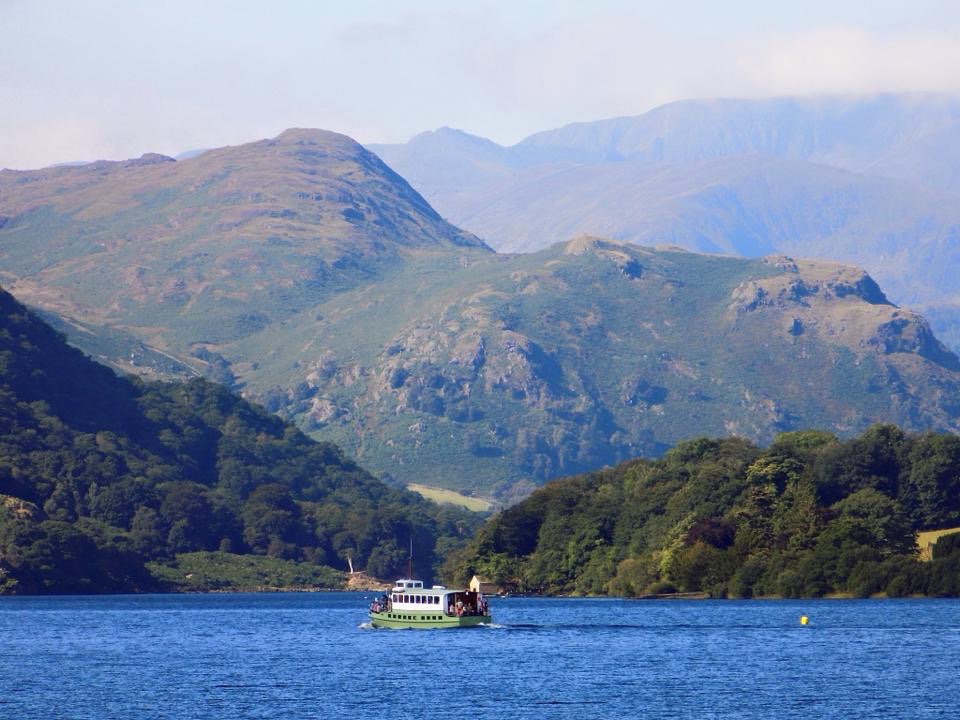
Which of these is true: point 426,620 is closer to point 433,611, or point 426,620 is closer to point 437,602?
point 433,611

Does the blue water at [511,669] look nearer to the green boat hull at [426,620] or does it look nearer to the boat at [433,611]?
the green boat hull at [426,620]

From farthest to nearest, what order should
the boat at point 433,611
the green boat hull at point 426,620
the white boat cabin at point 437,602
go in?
the white boat cabin at point 437,602, the boat at point 433,611, the green boat hull at point 426,620

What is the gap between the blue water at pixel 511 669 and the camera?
109 meters

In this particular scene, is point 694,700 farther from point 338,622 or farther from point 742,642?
point 338,622

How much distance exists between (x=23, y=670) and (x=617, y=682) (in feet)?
144

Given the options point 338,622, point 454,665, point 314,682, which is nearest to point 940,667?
point 454,665

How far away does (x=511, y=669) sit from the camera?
13050 centimetres

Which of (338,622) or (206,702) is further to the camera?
(338,622)

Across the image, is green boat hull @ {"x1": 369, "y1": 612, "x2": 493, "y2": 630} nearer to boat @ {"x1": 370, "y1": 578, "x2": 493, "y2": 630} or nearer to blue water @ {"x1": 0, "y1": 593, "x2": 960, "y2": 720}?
boat @ {"x1": 370, "y1": 578, "x2": 493, "y2": 630}

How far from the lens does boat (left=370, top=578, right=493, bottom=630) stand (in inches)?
6905

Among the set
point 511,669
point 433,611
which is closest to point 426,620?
point 433,611

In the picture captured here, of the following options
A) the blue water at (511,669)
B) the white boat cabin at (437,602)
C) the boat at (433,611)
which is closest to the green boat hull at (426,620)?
the boat at (433,611)

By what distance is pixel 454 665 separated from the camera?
13462 centimetres

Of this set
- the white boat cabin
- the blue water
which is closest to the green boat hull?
the white boat cabin
